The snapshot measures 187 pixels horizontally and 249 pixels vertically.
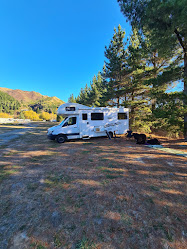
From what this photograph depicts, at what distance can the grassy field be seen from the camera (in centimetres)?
182

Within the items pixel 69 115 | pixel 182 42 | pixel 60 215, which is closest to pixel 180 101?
pixel 182 42

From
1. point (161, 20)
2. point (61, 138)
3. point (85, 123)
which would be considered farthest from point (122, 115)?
point (161, 20)

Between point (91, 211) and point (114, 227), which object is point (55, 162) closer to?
point (91, 211)

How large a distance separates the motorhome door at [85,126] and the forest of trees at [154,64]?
5.37 m

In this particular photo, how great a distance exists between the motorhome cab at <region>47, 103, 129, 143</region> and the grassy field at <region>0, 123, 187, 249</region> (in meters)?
4.63

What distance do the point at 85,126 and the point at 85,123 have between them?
0.27 m

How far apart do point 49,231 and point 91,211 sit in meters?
0.88

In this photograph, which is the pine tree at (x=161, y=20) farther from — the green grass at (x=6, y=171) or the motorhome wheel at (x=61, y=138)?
the green grass at (x=6, y=171)

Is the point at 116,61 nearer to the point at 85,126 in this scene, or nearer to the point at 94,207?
the point at 85,126

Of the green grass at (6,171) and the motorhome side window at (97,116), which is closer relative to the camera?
the green grass at (6,171)

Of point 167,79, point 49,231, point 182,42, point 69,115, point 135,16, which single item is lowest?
point 49,231

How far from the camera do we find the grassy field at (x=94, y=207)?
5.97 feet

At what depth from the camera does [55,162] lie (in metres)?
5.02

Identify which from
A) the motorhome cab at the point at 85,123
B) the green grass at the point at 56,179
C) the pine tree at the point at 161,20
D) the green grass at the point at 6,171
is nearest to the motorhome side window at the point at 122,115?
the motorhome cab at the point at 85,123
